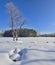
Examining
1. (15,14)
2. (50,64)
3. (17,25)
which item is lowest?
(50,64)

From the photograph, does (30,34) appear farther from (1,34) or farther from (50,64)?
(50,64)

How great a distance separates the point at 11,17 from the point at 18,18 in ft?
3.47

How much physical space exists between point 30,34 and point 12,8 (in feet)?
77.2

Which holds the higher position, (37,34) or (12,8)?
(12,8)

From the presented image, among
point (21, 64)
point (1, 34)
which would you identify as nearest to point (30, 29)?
point (1, 34)

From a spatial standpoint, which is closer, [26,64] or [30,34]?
[26,64]

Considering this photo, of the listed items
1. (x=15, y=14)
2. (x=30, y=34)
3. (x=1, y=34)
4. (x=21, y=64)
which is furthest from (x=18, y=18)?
(x=1, y=34)

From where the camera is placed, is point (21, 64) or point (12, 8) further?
point (12, 8)

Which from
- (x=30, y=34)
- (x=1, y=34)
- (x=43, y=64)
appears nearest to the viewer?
(x=43, y=64)

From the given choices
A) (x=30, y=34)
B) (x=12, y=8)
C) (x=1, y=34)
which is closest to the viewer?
(x=12, y=8)

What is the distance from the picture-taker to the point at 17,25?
20.3 metres

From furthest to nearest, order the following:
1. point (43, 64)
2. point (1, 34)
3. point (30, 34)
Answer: point (1, 34) → point (30, 34) → point (43, 64)

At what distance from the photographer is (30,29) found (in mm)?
43719

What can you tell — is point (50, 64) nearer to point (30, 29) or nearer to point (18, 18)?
point (18, 18)
